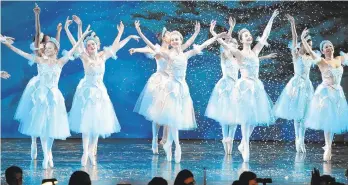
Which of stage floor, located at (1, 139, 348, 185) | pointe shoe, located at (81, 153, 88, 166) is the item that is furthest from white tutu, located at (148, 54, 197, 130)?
pointe shoe, located at (81, 153, 88, 166)

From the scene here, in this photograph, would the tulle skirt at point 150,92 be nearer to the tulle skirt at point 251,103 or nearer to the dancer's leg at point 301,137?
the tulle skirt at point 251,103

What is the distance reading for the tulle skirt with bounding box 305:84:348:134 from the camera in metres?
11.4

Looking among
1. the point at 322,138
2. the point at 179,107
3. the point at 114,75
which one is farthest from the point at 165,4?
the point at 179,107

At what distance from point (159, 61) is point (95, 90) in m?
2.19

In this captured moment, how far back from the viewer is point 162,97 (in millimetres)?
10891

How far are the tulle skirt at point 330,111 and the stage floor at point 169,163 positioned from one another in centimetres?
46

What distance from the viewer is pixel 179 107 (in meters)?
10.8

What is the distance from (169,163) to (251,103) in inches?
54.9

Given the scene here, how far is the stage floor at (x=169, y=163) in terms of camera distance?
9102mm

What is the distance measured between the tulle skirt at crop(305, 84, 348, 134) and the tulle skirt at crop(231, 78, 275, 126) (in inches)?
26.7

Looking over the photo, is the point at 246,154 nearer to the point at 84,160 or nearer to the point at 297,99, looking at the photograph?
the point at 84,160

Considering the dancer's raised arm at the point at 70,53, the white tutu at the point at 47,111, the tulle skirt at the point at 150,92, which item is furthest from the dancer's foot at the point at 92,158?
the tulle skirt at the point at 150,92

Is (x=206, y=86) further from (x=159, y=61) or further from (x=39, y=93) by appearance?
(x=39, y=93)

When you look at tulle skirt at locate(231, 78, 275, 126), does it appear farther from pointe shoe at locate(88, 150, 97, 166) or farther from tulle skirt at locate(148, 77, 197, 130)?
pointe shoe at locate(88, 150, 97, 166)
